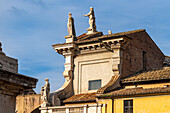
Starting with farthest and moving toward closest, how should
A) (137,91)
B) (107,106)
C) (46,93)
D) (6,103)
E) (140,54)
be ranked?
1. (140,54)
2. (46,93)
3. (107,106)
4. (137,91)
5. (6,103)

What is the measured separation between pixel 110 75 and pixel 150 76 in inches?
145

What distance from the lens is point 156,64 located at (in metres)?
32.2

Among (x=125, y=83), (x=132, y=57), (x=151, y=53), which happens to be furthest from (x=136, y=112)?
(x=151, y=53)

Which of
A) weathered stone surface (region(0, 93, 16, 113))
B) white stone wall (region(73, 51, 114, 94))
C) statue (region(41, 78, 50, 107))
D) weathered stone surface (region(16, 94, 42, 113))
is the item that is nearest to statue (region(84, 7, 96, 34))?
white stone wall (region(73, 51, 114, 94))

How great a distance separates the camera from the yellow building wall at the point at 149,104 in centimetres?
2270

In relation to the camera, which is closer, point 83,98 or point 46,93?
point 83,98

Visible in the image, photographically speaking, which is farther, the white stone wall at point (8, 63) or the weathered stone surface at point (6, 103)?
the weathered stone surface at point (6, 103)

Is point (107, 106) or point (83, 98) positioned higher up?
point (83, 98)

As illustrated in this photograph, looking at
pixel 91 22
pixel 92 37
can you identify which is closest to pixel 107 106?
pixel 92 37

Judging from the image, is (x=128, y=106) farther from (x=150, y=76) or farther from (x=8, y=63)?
(x=8, y=63)

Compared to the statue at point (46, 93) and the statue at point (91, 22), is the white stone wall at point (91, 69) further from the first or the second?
the statue at point (91, 22)

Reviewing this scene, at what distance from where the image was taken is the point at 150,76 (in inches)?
1016

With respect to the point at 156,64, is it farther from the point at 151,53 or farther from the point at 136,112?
the point at 136,112

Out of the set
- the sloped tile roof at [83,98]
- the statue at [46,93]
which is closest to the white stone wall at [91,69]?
the sloped tile roof at [83,98]
